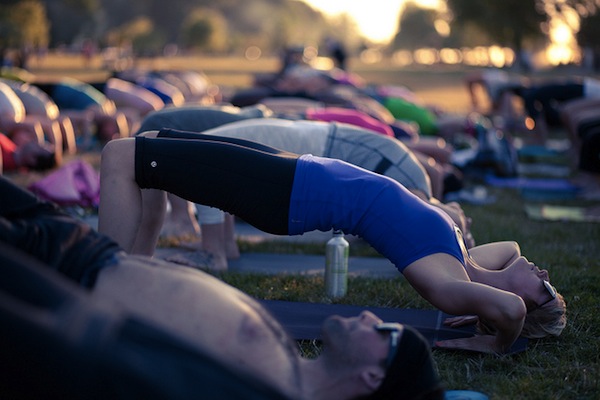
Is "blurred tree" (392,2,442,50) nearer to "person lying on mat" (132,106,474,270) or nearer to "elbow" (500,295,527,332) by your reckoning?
"person lying on mat" (132,106,474,270)

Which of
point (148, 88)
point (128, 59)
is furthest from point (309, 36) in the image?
point (148, 88)

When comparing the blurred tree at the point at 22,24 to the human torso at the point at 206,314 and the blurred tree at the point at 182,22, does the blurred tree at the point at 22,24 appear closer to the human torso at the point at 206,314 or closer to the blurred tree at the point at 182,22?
the blurred tree at the point at 182,22

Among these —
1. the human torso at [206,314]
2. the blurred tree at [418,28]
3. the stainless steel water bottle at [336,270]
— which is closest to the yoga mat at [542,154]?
the stainless steel water bottle at [336,270]

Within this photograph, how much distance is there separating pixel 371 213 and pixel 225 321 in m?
1.01

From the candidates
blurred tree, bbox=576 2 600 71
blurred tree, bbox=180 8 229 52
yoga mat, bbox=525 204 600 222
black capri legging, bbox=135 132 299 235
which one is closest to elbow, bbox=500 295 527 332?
black capri legging, bbox=135 132 299 235

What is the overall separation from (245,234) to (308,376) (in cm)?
361

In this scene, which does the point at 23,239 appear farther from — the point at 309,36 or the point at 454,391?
the point at 309,36

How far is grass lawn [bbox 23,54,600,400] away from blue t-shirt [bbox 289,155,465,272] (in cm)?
49

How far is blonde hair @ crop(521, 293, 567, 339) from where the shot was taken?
138 inches

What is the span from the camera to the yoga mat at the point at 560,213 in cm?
684

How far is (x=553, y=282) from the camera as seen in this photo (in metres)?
4.63

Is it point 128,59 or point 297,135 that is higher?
point 297,135

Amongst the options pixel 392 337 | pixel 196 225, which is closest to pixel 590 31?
pixel 196 225

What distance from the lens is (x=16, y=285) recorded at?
70.7 inches
